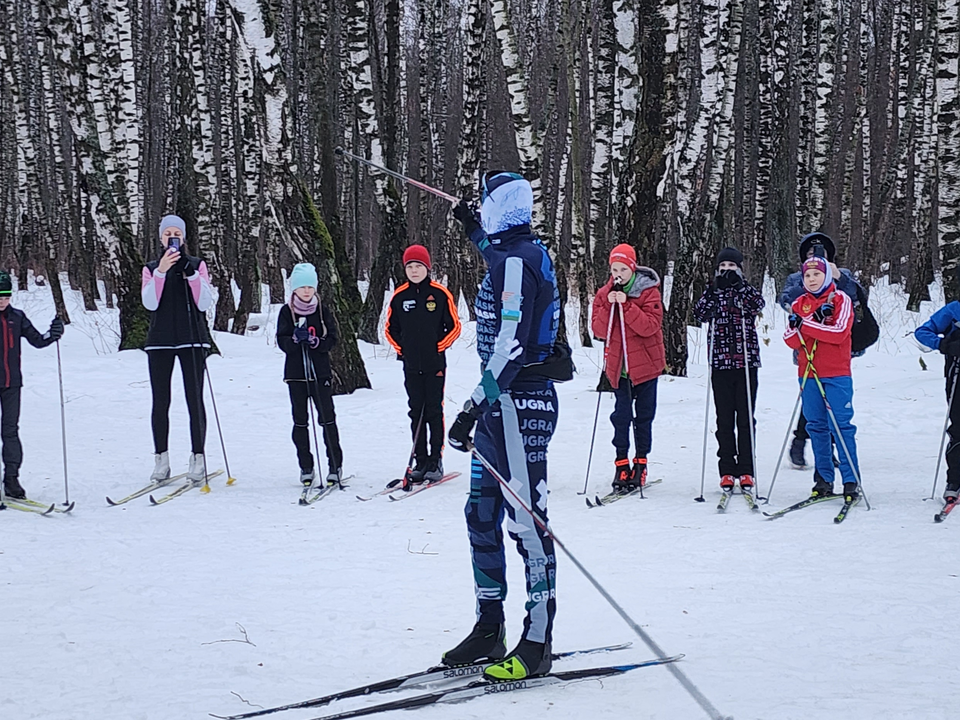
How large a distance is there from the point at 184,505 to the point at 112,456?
6.97 feet

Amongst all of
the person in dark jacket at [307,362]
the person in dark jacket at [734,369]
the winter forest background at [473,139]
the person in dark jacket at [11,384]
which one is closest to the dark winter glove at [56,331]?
the person in dark jacket at [11,384]

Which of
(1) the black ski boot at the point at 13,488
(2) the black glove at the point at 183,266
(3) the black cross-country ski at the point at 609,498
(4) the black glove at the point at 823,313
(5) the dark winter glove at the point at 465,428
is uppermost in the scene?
(2) the black glove at the point at 183,266

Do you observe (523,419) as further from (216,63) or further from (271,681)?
(216,63)

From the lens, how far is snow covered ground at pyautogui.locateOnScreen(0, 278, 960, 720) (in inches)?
163

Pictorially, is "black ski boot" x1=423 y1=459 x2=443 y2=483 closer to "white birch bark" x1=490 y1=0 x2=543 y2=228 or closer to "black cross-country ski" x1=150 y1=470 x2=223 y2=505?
"black cross-country ski" x1=150 y1=470 x2=223 y2=505

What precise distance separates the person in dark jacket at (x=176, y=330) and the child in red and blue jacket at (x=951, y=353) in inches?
223

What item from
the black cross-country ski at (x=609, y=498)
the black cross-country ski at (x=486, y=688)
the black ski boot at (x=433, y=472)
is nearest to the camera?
the black cross-country ski at (x=486, y=688)

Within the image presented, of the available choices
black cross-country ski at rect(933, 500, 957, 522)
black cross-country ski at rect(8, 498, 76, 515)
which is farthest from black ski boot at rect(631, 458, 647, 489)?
black cross-country ski at rect(8, 498, 76, 515)

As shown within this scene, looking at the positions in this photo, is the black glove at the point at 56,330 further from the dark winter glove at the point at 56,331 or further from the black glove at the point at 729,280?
the black glove at the point at 729,280

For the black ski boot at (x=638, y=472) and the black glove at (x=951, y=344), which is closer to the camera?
the black glove at (x=951, y=344)

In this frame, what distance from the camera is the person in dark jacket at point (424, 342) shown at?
28.2 ft

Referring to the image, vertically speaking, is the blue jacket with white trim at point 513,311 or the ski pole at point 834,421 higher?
the blue jacket with white trim at point 513,311

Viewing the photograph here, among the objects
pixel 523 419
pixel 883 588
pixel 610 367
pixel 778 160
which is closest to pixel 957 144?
pixel 610 367

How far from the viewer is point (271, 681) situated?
4340mm
